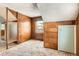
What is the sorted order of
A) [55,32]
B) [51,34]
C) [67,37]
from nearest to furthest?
1. [67,37]
2. [55,32]
3. [51,34]

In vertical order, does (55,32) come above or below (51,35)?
above

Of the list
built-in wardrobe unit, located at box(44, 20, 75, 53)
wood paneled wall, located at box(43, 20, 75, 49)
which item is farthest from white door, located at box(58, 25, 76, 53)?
wood paneled wall, located at box(43, 20, 75, 49)

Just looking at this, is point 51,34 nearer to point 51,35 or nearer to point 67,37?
point 51,35

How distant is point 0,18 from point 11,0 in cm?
122

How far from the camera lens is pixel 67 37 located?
8.29 ft

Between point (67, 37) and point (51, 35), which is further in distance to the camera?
point (51, 35)

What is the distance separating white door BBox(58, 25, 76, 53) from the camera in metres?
2.44

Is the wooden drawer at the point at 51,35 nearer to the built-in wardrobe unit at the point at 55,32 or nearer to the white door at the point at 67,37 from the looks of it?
the built-in wardrobe unit at the point at 55,32

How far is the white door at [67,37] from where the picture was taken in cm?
244

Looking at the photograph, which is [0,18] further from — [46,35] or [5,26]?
[46,35]

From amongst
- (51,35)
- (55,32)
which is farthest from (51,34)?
(55,32)

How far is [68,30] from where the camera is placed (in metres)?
2.48

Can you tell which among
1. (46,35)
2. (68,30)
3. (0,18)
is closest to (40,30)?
(46,35)

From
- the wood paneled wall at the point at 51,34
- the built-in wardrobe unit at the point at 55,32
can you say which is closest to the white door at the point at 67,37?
the built-in wardrobe unit at the point at 55,32
